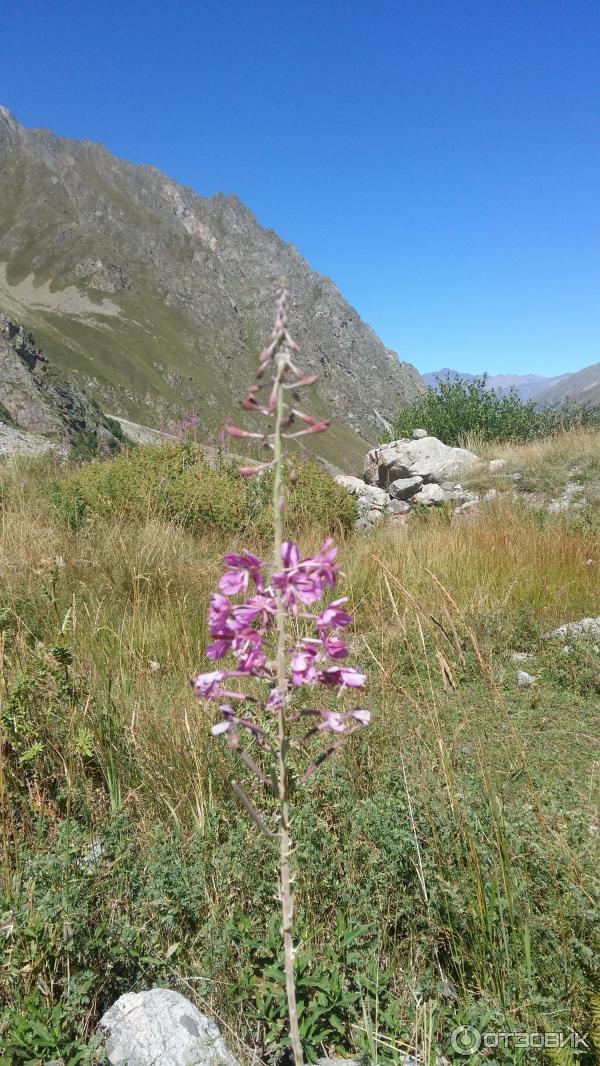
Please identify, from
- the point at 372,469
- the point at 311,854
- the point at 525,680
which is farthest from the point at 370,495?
the point at 311,854

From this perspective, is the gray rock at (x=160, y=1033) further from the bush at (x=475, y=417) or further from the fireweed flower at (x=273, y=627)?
the bush at (x=475, y=417)

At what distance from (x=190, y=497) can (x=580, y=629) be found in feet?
15.4

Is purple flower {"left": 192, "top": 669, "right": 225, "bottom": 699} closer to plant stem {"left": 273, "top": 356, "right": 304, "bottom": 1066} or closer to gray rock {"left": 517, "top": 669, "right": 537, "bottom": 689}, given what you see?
plant stem {"left": 273, "top": 356, "right": 304, "bottom": 1066}

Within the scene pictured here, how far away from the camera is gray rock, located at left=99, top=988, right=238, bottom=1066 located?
156 cm

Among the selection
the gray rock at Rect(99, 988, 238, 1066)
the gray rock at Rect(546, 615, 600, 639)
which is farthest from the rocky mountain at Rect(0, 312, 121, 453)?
the gray rock at Rect(99, 988, 238, 1066)

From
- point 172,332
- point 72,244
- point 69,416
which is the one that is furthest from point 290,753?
point 72,244

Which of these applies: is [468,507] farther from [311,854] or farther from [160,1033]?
[160,1033]

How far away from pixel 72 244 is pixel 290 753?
217 meters

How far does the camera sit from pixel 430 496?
11750 mm

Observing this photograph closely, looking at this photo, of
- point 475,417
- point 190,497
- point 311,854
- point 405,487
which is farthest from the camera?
point 475,417

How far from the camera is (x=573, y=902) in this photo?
195 cm

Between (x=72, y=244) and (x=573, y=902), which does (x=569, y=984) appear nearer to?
(x=573, y=902)

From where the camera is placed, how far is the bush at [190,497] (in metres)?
7.26

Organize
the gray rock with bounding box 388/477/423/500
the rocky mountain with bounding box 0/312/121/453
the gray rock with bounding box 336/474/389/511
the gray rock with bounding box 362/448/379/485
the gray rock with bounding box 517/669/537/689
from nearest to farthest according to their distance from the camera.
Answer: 1. the gray rock with bounding box 517/669/537/689
2. the gray rock with bounding box 336/474/389/511
3. the gray rock with bounding box 388/477/423/500
4. the gray rock with bounding box 362/448/379/485
5. the rocky mountain with bounding box 0/312/121/453
